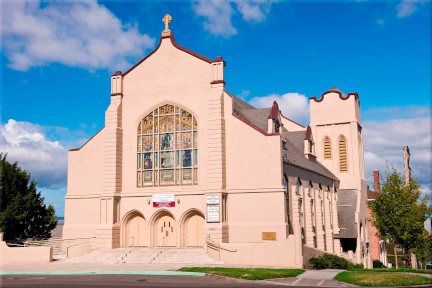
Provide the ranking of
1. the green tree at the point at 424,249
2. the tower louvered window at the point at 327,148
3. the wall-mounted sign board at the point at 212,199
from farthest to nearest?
the tower louvered window at the point at 327,148, the green tree at the point at 424,249, the wall-mounted sign board at the point at 212,199

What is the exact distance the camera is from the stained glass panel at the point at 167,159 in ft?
111

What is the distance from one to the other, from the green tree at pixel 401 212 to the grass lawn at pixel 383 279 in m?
12.5

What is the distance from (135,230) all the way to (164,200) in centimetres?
354

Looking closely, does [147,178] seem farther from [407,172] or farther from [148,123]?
[407,172]

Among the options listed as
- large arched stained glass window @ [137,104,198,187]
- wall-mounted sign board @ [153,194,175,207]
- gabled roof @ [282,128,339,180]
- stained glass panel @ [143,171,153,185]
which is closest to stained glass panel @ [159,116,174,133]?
large arched stained glass window @ [137,104,198,187]

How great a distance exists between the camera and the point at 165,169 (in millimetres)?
33719

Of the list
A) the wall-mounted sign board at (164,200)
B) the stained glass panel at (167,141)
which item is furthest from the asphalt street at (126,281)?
the stained glass panel at (167,141)

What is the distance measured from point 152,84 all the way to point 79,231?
12679 millimetres

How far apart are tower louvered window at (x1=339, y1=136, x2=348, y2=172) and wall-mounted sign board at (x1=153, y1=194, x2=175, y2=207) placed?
886 inches

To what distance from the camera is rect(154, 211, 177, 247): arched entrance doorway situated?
33031 millimetres

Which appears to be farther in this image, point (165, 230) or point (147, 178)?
point (147, 178)

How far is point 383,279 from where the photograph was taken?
18.3 metres

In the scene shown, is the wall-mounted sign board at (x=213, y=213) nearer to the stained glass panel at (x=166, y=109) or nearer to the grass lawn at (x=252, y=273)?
the grass lawn at (x=252, y=273)

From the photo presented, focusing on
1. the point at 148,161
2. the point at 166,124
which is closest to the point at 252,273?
the point at 148,161
